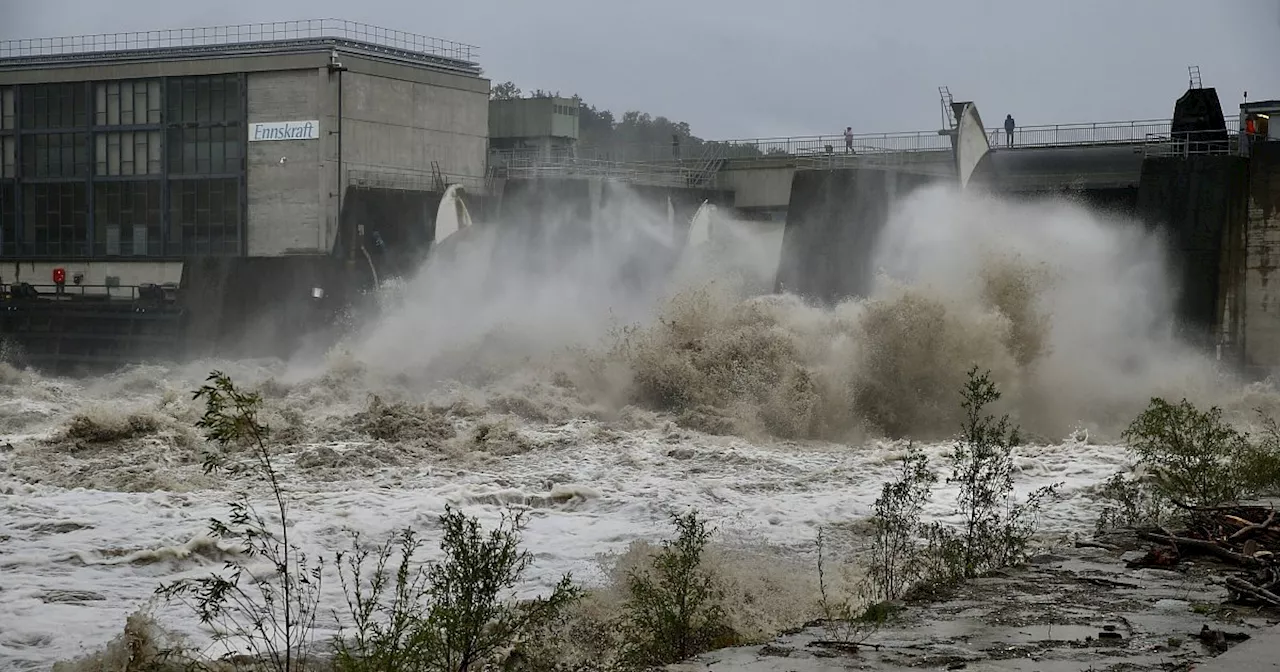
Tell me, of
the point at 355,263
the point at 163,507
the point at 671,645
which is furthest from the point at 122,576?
the point at 355,263

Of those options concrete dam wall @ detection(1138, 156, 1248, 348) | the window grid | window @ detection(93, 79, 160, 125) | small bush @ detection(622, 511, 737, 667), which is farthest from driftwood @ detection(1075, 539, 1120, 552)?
window @ detection(93, 79, 160, 125)

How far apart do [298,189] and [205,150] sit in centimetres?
485

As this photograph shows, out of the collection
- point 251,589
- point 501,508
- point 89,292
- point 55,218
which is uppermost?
point 55,218

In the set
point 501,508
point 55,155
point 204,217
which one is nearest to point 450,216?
point 204,217

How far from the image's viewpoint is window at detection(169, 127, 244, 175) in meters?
55.7

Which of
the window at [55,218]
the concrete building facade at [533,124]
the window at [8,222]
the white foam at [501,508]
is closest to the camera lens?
the white foam at [501,508]

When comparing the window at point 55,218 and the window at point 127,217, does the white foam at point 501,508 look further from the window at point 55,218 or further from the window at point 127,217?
the window at point 55,218

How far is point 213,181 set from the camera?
56.0 metres

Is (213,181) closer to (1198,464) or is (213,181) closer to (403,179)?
(403,179)

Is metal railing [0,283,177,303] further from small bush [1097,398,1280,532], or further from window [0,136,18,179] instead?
small bush [1097,398,1280,532]

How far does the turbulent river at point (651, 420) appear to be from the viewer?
17703 millimetres

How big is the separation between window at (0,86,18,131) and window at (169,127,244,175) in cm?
798

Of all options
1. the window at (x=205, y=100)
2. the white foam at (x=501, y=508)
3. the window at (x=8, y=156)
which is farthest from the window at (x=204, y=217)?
the white foam at (x=501, y=508)

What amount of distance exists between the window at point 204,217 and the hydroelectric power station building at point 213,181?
0.19 feet
